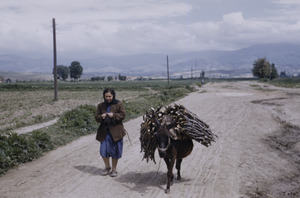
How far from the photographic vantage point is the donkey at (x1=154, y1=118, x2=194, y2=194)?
7458 millimetres

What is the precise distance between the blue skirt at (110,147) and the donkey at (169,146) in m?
1.29

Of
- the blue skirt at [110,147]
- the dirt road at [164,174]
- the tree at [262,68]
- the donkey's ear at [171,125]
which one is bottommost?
the dirt road at [164,174]

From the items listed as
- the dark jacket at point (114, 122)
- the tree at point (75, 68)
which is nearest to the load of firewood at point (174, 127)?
the dark jacket at point (114, 122)

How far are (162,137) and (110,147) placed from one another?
179 cm

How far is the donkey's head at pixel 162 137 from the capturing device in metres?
7.39

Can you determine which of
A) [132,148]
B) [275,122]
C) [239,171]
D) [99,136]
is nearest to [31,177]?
[99,136]

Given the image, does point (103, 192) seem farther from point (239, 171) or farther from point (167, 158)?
point (239, 171)

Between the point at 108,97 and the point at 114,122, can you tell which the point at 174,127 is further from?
the point at 108,97

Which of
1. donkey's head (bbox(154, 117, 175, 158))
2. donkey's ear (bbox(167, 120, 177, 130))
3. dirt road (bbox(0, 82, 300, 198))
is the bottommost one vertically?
dirt road (bbox(0, 82, 300, 198))

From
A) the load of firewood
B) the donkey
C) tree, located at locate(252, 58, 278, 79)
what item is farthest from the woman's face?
tree, located at locate(252, 58, 278, 79)

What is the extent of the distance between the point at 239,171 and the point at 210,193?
2174 mm

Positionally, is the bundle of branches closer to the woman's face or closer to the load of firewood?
the load of firewood

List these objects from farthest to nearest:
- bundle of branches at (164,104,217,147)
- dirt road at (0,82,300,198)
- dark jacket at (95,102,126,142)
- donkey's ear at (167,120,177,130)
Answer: dark jacket at (95,102,126,142) < bundle of branches at (164,104,217,147) < dirt road at (0,82,300,198) < donkey's ear at (167,120,177,130)

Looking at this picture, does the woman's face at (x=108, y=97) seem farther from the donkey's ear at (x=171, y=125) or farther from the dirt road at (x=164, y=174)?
the dirt road at (x=164, y=174)
